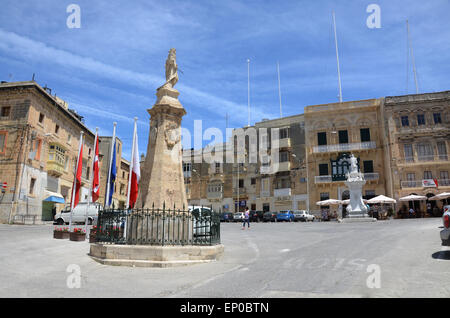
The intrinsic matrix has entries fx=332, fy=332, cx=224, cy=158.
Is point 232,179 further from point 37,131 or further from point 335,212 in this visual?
point 37,131

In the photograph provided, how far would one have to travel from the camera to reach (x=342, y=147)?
4212 centimetres

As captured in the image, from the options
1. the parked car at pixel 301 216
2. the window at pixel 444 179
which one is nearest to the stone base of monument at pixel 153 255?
the parked car at pixel 301 216

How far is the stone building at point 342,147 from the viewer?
41031 millimetres

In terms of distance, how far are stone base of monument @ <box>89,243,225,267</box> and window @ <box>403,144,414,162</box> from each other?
36.4m

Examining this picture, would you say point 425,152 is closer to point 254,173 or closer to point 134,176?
point 254,173

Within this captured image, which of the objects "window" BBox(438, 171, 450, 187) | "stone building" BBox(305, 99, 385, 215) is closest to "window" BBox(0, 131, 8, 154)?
"stone building" BBox(305, 99, 385, 215)

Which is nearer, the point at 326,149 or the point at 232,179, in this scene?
the point at 326,149

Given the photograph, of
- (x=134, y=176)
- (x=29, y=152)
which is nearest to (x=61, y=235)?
(x=134, y=176)

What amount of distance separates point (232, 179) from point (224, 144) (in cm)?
561

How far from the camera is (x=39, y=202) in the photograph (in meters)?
28.7

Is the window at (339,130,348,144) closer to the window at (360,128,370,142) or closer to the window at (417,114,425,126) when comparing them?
the window at (360,128,370,142)

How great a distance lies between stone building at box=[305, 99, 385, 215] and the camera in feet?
135
